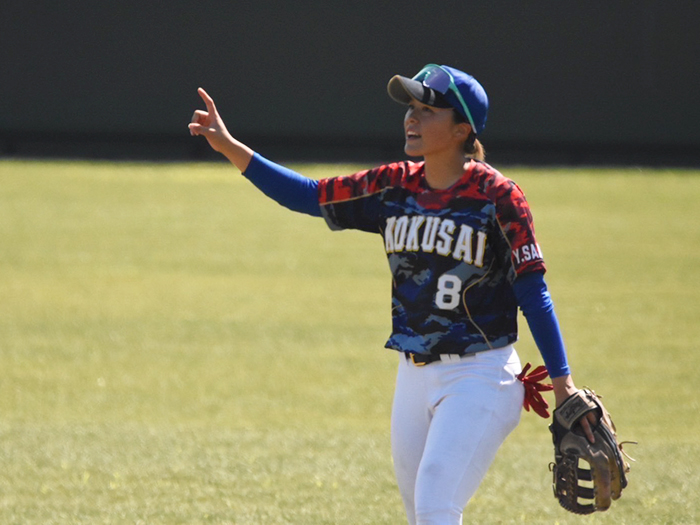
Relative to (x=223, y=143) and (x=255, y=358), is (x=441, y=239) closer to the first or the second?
(x=223, y=143)

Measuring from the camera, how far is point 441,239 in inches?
139

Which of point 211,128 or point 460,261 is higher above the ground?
point 211,128

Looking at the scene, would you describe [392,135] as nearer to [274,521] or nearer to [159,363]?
[159,363]

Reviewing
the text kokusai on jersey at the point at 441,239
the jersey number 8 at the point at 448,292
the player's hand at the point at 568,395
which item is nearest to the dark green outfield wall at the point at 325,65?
the text kokusai on jersey at the point at 441,239

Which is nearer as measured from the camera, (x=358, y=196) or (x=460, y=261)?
(x=460, y=261)

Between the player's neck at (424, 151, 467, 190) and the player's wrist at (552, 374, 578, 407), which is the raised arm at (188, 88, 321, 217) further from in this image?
the player's wrist at (552, 374, 578, 407)

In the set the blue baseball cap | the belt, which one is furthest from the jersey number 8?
the blue baseball cap

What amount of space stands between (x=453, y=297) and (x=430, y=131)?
0.57m

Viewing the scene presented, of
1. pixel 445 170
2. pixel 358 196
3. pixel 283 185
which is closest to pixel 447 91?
pixel 445 170

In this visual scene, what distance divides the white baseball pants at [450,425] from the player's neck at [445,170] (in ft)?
1.94

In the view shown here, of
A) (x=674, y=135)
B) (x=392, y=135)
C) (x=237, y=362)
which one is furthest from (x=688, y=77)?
(x=237, y=362)

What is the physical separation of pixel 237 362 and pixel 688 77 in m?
18.0

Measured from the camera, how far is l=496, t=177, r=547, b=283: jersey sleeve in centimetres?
336

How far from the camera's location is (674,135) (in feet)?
78.4
